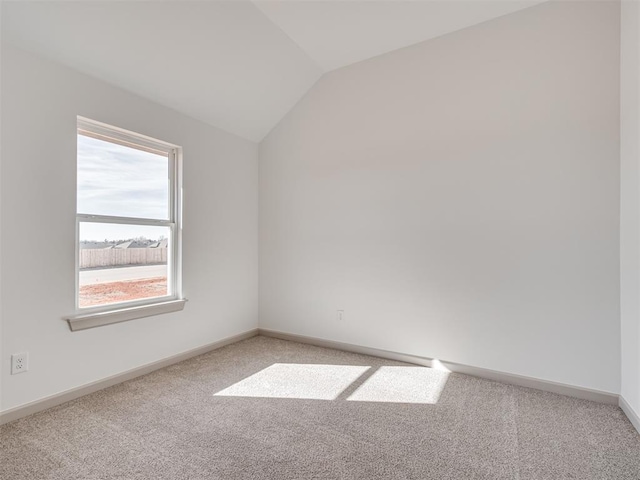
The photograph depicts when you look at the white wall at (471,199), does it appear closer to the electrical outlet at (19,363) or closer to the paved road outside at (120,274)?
the paved road outside at (120,274)

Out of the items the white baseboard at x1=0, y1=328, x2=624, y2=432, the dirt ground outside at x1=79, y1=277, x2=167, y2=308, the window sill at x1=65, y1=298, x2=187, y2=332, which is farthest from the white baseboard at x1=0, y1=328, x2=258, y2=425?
the dirt ground outside at x1=79, y1=277, x2=167, y2=308

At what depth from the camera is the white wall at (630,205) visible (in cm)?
208

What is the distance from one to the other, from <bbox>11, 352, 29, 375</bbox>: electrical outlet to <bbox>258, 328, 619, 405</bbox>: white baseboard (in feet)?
7.69

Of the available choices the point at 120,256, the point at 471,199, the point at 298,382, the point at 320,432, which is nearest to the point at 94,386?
the point at 120,256

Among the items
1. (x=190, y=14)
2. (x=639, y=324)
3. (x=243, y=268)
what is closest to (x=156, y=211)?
(x=243, y=268)

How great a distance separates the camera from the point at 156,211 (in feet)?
10.3

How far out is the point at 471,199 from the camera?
2895 millimetres

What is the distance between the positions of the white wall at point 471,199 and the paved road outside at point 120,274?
54.5 inches

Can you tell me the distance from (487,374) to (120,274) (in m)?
3.15

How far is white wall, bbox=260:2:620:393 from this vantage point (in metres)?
2.45

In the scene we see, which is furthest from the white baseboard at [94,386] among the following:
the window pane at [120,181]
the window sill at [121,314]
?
the window pane at [120,181]

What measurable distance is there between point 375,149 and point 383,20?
1.08 metres

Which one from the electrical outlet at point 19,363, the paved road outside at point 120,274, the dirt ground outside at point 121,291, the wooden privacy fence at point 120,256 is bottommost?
the electrical outlet at point 19,363

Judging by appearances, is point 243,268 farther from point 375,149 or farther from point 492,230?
point 492,230
